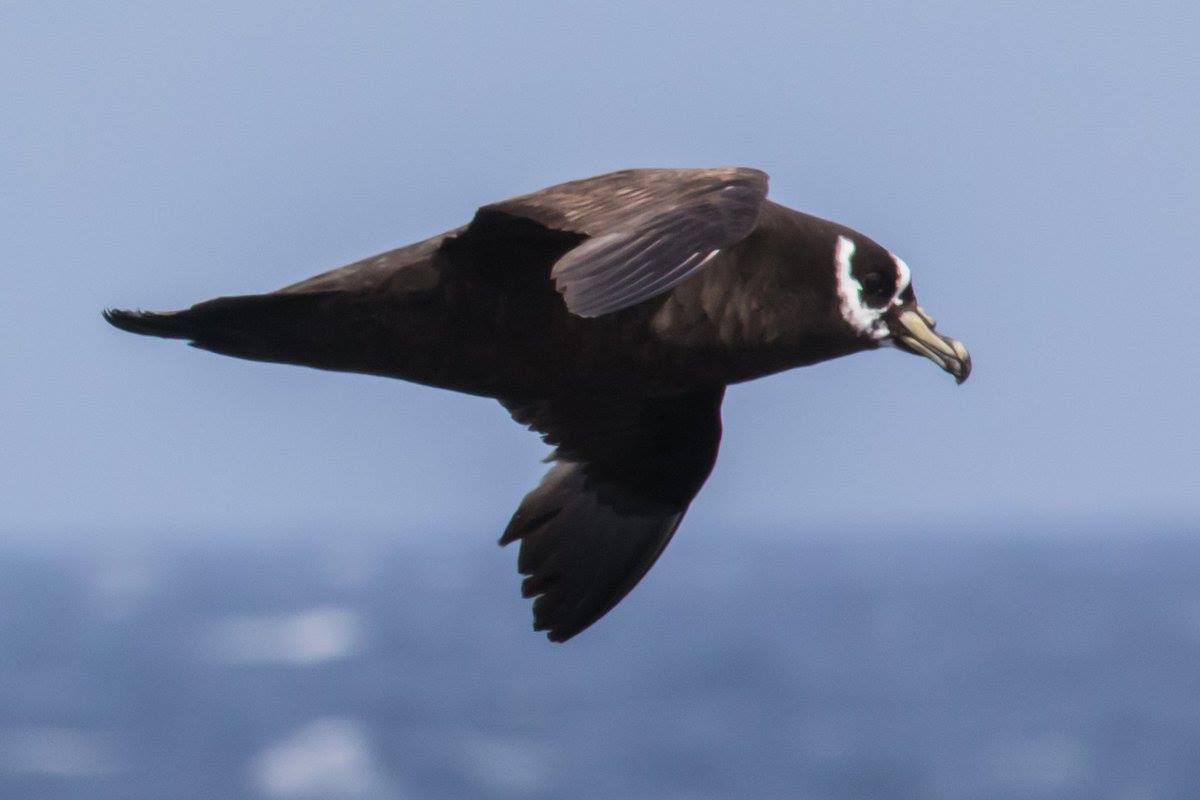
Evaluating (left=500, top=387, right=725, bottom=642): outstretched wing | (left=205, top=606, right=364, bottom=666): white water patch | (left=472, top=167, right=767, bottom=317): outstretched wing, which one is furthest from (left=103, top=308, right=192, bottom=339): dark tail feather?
(left=205, top=606, right=364, bottom=666): white water patch

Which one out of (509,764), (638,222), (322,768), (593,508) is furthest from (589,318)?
(509,764)

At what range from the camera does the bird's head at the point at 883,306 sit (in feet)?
25.0

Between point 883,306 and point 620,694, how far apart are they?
3803 centimetres

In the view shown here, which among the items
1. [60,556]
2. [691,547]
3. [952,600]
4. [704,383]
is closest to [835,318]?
[704,383]

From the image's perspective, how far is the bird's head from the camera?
761 cm

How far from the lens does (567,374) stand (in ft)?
24.4

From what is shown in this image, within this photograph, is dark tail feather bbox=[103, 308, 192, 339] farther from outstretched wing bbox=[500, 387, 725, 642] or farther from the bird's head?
the bird's head

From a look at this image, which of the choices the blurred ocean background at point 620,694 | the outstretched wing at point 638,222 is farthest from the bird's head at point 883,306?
the blurred ocean background at point 620,694

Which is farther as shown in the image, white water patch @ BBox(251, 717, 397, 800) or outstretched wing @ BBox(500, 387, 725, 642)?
white water patch @ BBox(251, 717, 397, 800)

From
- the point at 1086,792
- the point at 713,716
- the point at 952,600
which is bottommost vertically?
the point at 1086,792

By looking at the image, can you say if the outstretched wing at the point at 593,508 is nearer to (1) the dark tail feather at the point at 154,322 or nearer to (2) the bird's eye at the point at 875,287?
(2) the bird's eye at the point at 875,287

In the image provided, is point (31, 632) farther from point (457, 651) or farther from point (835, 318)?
point (835, 318)

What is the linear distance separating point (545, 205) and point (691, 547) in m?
125

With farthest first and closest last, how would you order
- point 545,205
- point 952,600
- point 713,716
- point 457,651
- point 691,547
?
point 691,547 → point 952,600 → point 457,651 → point 713,716 → point 545,205
